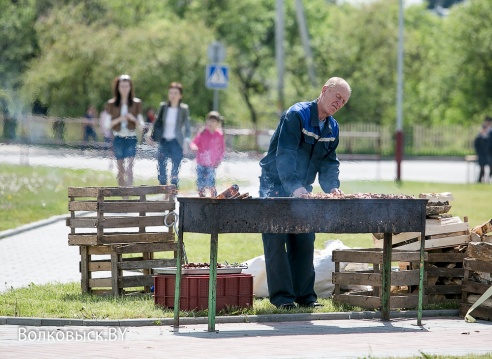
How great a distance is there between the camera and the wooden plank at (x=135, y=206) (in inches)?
460

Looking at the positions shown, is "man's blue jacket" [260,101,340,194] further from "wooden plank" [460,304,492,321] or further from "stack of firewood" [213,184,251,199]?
"wooden plank" [460,304,492,321]

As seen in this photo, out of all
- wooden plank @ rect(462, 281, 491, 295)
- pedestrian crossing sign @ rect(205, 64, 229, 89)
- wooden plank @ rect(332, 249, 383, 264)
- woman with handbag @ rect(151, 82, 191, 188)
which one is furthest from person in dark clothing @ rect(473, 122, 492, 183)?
wooden plank @ rect(462, 281, 491, 295)

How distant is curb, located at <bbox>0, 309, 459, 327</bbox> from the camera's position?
982cm

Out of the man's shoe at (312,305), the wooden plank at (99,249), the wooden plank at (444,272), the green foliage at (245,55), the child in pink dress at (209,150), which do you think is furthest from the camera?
the green foliage at (245,55)

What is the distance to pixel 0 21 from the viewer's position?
40.2m

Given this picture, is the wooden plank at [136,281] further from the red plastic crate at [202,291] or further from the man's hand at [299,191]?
the man's hand at [299,191]

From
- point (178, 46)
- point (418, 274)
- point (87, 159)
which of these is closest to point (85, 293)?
point (418, 274)

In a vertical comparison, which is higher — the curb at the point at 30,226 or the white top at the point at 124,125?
the white top at the point at 124,125

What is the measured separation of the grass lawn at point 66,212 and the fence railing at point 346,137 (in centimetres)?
118

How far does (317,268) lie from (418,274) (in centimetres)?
118

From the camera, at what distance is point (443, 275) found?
1134 centimetres

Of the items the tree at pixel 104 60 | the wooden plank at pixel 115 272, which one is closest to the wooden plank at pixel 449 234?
the wooden plank at pixel 115 272

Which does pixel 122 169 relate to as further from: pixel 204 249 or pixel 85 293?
pixel 85 293

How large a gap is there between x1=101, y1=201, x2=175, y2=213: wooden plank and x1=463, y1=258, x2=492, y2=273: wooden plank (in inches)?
114
